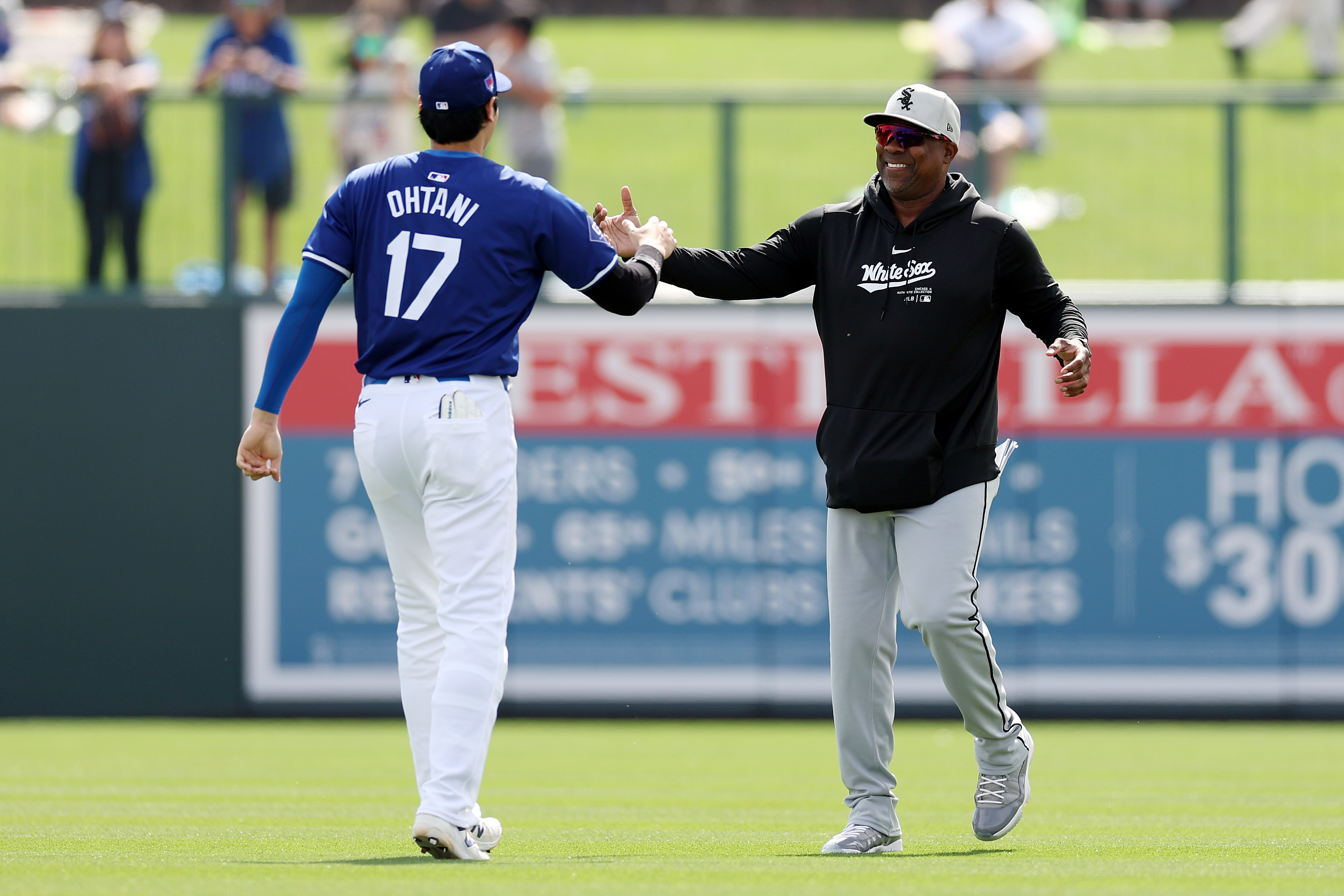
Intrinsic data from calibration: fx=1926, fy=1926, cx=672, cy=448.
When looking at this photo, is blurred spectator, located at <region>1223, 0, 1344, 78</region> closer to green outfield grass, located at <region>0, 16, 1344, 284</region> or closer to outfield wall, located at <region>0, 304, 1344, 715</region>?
green outfield grass, located at <region>0, 16, 1344, 284</region>

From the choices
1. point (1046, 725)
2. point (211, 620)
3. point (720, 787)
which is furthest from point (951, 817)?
point (211, 620)

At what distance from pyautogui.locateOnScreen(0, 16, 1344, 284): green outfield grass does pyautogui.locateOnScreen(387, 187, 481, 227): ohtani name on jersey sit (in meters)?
6.26

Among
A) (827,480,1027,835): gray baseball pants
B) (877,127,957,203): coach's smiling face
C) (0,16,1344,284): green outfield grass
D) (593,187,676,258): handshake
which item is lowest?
(827,480,1027,835): gray baseball pants

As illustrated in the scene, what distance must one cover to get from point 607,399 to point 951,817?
490cm

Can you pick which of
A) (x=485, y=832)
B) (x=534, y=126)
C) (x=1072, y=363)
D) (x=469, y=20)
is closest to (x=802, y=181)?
(x=534, y=126)

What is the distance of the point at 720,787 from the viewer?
8148 mm

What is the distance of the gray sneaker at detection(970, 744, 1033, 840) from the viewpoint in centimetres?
596

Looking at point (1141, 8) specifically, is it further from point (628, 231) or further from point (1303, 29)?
point (628, 231)

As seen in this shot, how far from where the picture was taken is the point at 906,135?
232 inches

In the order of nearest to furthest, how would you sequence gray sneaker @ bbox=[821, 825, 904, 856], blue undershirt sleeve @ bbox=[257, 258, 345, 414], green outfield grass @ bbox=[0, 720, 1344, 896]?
green outfield grass @ bbox=[0, 720, 1344, 896] → blue undershirt sleeve @ bbox=[257, 258, 345, 414] → gray sneaker @ bbox=[821, 825, 904, 856]

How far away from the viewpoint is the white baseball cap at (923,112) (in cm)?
584

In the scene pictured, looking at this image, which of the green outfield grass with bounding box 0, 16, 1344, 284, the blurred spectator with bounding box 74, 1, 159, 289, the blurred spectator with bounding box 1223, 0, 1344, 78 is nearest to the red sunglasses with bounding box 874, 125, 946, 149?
the green outfield grass with bounding box 0, 16, 1344, 284

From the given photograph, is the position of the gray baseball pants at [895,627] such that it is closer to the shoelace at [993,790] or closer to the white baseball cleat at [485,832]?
A: the shoelace at [993,790]

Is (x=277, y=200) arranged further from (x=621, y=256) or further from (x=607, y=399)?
(x=621, y=256)
